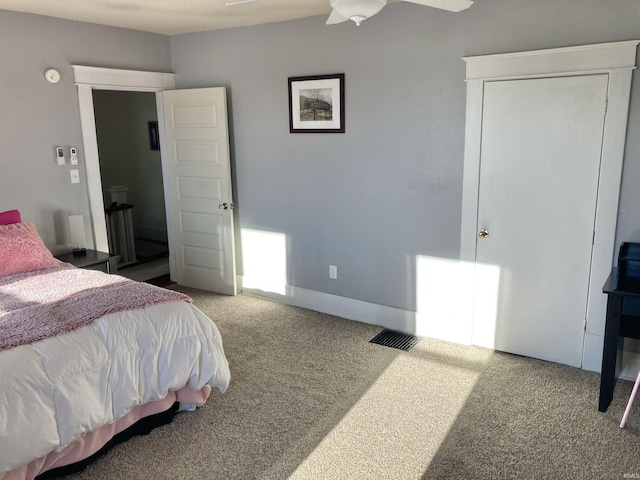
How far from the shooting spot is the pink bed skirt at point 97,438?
2201 millimetres

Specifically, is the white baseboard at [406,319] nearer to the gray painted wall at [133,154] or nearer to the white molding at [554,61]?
the white molding at [554,61]

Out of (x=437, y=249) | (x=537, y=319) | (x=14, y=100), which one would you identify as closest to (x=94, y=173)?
(x=14, y=100)

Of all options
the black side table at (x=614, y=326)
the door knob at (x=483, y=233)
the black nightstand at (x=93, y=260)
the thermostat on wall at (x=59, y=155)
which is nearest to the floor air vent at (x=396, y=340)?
the door knob at (x=483, y=233)

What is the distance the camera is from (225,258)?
4.88 meters

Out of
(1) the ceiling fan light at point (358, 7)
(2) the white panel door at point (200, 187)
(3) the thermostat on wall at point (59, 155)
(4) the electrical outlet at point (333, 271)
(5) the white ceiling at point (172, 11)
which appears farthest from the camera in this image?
(2) the white panel door at point (200, 187)

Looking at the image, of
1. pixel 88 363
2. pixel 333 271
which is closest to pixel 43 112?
pixel 88 363

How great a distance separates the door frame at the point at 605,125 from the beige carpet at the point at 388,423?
0.55m

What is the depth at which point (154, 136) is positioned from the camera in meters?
6.43

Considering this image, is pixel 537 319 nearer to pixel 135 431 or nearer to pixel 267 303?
pixel 267 303

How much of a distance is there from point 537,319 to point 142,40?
4.03m

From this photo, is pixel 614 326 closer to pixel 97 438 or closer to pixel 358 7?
pixel 358 7

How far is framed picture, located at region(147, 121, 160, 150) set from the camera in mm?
6402

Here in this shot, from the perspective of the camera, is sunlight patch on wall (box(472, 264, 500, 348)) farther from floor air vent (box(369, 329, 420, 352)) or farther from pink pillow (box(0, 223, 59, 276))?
pink pillow (box(0, 223, 59, 276))

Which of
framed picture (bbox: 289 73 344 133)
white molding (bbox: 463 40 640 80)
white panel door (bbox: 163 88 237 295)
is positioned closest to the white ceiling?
framed picture (bbox: 289 73 344 133)
